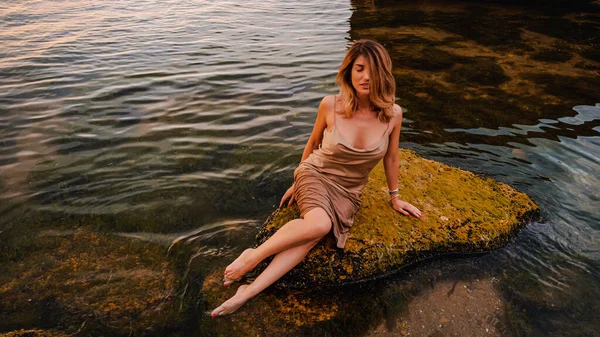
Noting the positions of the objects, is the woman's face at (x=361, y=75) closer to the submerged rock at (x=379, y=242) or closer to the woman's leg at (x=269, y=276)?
the submerged rock at (x=379, y=242)

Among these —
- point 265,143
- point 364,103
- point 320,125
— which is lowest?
point 265,143

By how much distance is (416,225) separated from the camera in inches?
181

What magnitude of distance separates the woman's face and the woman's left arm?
1.70ft

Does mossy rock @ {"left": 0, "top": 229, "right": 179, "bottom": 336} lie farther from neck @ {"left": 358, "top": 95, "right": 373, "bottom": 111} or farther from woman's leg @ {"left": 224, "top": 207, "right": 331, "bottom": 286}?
neck @ {"left": 358, "top": 95, "right": 373, "bottom": 111}

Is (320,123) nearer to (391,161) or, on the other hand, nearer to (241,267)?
(391,161)

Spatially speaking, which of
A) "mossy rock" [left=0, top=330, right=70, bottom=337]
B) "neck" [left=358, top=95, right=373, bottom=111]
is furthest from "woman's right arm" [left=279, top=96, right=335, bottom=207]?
"mossy rock" [left=0, top=330, right=70, bottom=337]

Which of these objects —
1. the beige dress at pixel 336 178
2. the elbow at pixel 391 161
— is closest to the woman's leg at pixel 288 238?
the beige dress at pixel 336 178

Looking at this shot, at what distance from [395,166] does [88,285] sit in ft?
11.9

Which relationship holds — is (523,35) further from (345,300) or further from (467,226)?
(345,300)

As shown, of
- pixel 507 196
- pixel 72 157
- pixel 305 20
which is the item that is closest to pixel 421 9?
pixel 305 20

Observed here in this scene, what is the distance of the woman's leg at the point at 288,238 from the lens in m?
3.85

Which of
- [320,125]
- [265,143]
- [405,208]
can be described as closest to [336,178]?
[320,125]

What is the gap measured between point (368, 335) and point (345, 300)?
1.44 feet

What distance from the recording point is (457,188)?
528cm
